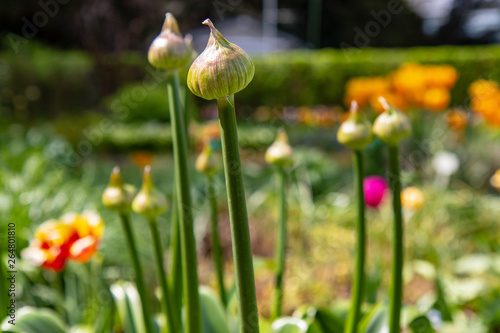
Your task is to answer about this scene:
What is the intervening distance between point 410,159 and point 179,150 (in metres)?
3.54

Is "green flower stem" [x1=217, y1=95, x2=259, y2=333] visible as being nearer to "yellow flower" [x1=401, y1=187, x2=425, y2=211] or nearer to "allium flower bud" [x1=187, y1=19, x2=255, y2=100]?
"allium flower bud" [x1=187, y1=19, x2=255, y2=100]

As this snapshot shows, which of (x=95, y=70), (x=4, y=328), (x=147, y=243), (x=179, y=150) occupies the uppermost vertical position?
(x=179, y=150)

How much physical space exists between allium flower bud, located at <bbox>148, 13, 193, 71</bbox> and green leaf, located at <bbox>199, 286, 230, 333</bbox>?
48cm

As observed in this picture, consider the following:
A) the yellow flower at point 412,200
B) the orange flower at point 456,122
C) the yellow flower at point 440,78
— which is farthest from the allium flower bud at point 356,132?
the orange flower at point 456,122

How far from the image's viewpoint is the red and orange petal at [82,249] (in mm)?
1227

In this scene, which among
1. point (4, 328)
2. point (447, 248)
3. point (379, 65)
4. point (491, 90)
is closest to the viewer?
point (4, 328)

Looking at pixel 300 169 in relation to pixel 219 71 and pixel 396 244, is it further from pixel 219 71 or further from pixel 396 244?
pixel 219 71

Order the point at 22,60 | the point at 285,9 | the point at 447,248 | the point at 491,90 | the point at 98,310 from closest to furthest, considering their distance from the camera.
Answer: the point at 98,310
the point at 447,248
the point at 491,90
the point at 22,60
the point at 285,9

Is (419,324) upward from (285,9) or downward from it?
upward

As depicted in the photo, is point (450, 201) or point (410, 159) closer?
point (450, 201)

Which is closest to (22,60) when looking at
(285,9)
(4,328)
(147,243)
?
(147,243)

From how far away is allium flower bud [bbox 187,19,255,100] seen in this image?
37 cm

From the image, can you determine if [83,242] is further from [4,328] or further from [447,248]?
[447,248]

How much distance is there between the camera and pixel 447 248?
224cm
